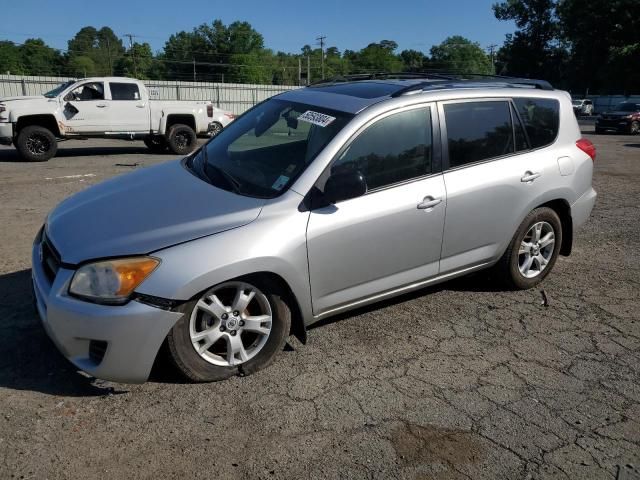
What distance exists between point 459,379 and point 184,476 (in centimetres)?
170

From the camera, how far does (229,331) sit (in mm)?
3139

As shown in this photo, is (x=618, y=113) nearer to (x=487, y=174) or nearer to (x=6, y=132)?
(x=6, y=132)

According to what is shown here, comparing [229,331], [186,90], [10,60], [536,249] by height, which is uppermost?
[10,60]

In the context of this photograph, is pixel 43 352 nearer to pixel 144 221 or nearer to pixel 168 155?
pixel 144 221

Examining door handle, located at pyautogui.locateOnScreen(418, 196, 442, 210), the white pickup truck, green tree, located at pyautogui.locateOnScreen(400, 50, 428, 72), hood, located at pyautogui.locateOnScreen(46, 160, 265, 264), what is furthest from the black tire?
green tree, located at pyautogui.locateOnScreen(400, 50, 428, 72)

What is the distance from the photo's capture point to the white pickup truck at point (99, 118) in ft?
39.9

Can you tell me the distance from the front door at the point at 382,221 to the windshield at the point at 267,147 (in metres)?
0.24

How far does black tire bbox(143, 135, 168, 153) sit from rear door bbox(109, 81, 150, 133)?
0.56m

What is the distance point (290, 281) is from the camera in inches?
126

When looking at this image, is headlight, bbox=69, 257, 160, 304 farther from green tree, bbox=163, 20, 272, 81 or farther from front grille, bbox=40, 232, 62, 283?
green tree, bbox=163, 20, 272, 81

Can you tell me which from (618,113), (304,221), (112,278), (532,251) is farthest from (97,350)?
(618,113)

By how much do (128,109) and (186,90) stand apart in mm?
18855

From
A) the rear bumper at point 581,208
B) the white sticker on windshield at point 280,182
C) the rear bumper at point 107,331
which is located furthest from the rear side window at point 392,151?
the rear bumper at point 581,208

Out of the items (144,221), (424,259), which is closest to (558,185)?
(424,259)
